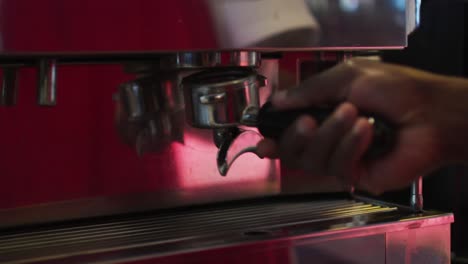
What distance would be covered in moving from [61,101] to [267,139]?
30 cm

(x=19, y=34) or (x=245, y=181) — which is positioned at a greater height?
(x=19, y=34)

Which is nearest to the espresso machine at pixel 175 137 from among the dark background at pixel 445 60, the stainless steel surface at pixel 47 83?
the stainless steel surface at pixel 47 83

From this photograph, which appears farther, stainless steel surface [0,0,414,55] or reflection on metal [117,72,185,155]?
reflection on metal [117,72,185,155]

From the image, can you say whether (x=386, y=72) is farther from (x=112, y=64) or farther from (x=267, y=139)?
(x=112, y=64)

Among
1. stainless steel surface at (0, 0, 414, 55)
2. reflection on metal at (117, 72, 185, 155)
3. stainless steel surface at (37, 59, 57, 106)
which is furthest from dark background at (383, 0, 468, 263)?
stainless steel surface at (37, 59, 57, 106)

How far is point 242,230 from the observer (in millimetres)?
674

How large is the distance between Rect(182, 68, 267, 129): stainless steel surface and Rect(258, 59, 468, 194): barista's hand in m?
0.09

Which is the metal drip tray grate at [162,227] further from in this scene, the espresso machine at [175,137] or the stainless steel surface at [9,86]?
the stainless steel surface at [9,86]

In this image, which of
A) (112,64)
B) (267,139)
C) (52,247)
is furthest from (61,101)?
(267,139)

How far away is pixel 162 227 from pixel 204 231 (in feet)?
0.19

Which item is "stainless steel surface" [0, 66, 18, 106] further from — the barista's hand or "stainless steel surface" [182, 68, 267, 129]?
the barista's hand

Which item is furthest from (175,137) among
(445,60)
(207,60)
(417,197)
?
(445,60)

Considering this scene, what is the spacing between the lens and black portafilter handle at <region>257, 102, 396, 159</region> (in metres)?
0.46

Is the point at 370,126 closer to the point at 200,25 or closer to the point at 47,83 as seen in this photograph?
the point at 200,25
